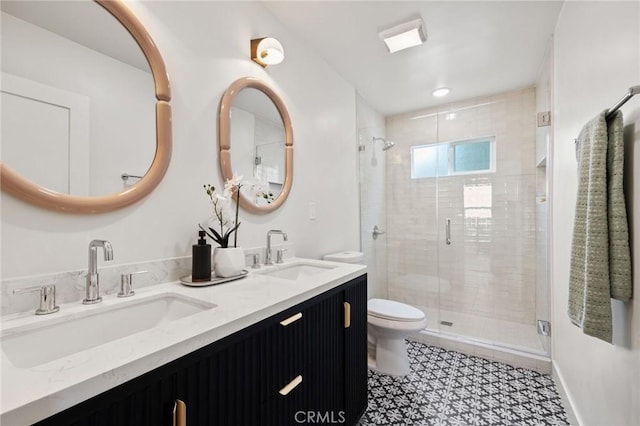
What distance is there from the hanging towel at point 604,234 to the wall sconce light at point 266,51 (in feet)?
4.77

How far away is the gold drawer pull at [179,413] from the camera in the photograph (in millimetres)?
635

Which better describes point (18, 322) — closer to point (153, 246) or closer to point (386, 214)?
point (153, 246)

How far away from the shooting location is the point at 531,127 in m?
2.70

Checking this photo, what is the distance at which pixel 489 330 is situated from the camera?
8.56ft

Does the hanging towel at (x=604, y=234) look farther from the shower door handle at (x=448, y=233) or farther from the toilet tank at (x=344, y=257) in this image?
the shower door handle at (x=448, y=233)

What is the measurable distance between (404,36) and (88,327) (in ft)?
7.24

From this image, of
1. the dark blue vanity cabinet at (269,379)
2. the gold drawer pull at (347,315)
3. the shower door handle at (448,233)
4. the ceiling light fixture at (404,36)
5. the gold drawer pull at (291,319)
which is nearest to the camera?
the dark blue vanity cabinet at (269,379)

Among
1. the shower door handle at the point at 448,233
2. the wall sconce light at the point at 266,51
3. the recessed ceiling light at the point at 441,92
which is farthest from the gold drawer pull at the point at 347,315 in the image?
the recessed ceiling light at the point at 441,92

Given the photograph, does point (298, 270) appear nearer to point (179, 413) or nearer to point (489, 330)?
point (179, 413)

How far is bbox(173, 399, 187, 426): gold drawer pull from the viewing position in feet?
2.08

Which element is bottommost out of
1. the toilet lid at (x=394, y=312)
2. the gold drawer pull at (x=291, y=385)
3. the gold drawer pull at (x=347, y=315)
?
the toilet lid at (x=394, y=312)

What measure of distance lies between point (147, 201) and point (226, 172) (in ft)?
1.31

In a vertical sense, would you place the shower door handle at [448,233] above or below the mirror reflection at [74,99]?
below

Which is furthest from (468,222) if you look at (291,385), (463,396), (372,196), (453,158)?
(291,385)
